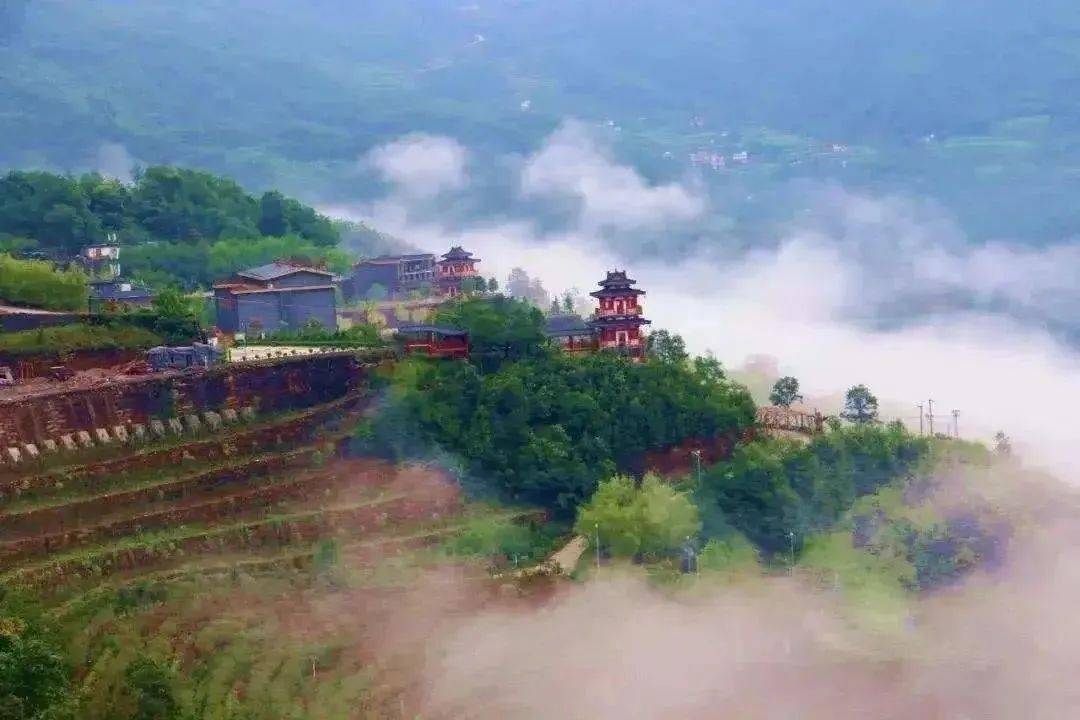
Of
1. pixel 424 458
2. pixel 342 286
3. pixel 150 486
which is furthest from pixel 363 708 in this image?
pixel 342 286

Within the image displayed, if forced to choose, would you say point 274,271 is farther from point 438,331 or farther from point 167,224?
point 167,224

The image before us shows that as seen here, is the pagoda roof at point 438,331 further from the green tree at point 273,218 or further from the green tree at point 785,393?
the green tree at point 273,218

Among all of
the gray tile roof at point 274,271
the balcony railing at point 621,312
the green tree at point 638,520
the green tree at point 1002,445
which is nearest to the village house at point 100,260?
the gray tile roof at point 274,271

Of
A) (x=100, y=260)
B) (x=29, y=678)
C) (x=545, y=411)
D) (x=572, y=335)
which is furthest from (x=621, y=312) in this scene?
(x=29, y=678)

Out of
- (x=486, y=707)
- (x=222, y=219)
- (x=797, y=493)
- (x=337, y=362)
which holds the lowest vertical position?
(x=486, y=707)

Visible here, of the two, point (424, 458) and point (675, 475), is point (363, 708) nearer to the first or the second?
point (424, 458)

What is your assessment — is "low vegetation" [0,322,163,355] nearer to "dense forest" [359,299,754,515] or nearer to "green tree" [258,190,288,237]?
"dense forest" [359,299,754,515]

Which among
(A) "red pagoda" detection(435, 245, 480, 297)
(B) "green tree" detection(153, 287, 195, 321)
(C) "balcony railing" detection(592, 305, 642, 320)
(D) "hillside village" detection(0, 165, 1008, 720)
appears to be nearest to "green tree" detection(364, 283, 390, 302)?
(A) "red pagoda" detection(435, 245, 480, 297)
